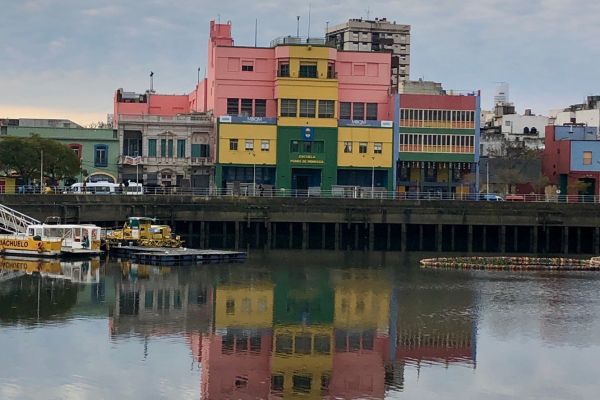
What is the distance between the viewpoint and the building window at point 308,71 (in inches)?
4574

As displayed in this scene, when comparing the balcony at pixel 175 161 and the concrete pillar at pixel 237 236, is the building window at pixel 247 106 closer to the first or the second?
the balcony at pixel 175 161

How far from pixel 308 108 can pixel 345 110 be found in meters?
5.24

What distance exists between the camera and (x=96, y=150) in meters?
117

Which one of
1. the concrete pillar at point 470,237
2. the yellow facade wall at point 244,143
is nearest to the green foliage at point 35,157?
the yellow facade wall at point 244,143

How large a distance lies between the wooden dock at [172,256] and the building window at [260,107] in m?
36.8

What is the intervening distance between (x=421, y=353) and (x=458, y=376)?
418 centimetres

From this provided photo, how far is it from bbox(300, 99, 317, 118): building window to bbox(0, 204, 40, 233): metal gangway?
35736mm

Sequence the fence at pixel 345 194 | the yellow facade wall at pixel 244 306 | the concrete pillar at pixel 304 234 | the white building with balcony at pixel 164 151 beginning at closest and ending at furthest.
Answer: the yellow facade wall at pixel 244 306 → the concrete pillar at pixel 304 234 → the fence at pixel 345 194 → the white building with balcony at pixel 164 151

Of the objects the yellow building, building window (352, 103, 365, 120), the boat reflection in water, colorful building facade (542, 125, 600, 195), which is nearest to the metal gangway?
the boat reflection in water

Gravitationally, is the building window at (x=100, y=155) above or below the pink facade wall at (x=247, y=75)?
below

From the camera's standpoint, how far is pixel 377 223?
100938 millimetres

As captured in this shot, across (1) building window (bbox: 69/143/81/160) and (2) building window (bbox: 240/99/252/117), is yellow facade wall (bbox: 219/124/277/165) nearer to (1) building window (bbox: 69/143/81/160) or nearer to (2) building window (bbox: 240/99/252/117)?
(2) building window (bbox: 240/99/252/117)

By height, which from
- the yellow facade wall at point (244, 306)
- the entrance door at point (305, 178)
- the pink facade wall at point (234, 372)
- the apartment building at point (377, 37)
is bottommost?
the pink facade wall at point (234, 372)

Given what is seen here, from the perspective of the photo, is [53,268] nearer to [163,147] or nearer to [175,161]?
[175,161]
